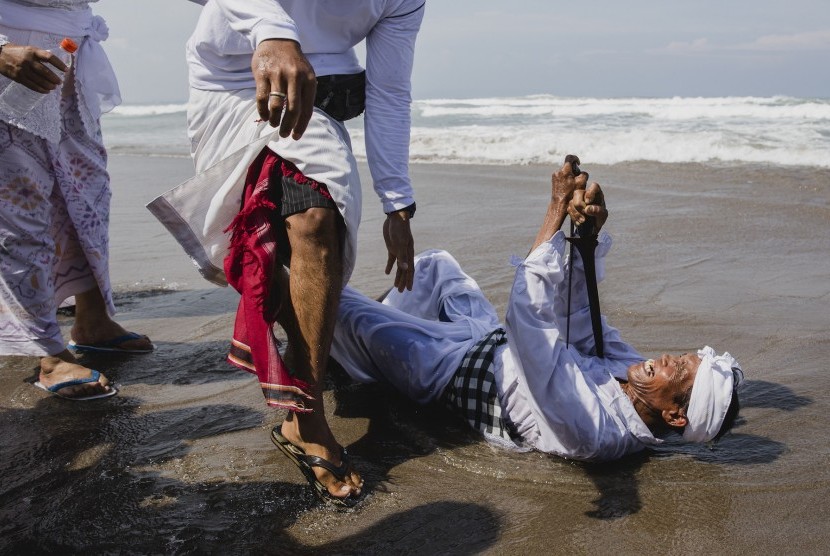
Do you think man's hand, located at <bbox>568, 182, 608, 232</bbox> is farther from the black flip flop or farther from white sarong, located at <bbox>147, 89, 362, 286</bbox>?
the black flip flop

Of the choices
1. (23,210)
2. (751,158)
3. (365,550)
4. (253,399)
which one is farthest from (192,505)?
(751,158)

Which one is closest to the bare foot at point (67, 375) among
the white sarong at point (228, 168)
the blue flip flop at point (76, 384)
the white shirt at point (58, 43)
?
the blue flip flop at point (76, 384)

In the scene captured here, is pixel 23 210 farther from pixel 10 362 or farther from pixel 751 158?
pixel 751 158

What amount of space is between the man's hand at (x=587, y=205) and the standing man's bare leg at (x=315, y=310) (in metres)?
0.85

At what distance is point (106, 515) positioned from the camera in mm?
2113

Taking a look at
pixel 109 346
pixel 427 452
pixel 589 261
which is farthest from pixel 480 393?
pixel 109 346

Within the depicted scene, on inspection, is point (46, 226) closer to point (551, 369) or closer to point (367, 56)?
point (367, 56)

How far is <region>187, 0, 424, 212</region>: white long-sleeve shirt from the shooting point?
2.45 metres

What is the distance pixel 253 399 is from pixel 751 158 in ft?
26.1

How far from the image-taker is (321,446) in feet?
A: 7.52

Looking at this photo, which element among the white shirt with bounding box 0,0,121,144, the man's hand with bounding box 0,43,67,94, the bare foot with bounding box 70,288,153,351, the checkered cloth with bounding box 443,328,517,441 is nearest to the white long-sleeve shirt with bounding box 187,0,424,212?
the man's hand with bounding box 0,43,67,94

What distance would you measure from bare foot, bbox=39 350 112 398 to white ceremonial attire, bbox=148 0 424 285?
2.32 ft

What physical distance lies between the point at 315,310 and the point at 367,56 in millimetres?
869

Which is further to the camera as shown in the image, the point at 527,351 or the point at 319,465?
the point at 527,351
